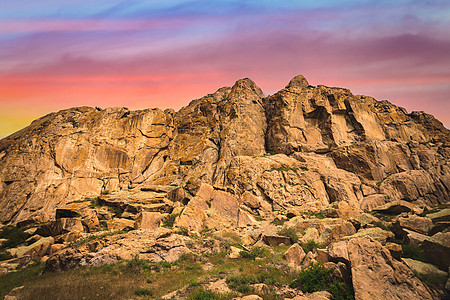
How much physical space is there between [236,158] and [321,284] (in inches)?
1116

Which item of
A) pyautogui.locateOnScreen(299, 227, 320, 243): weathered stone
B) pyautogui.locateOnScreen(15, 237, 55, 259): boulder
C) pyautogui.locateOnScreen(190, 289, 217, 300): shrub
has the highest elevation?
pyautogui.locateOnScreen(299, 227, 320, 243): weathered stone

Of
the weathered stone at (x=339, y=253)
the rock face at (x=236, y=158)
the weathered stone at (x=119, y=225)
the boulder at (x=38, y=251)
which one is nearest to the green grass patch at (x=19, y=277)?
the boulder at (x=38, y=251)

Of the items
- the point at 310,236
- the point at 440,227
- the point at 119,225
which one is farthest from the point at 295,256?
the point at 119,225

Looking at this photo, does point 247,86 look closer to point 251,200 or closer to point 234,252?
point 251,200

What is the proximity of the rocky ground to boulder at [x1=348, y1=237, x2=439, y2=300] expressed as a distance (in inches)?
1.4

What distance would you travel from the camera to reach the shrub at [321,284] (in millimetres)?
8066

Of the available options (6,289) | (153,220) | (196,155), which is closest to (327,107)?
(196,155)

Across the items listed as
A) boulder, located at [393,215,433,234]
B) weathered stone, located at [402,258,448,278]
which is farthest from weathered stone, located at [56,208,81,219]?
boulder, located at [393,215,433,234]

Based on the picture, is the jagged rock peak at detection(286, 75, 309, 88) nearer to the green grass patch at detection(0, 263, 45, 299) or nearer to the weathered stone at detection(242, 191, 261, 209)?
the weathered stone at detection(242, 191, 261, 209)

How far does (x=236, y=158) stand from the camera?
36844mm

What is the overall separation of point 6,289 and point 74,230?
10422 mm

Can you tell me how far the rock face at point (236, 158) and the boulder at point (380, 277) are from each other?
16139mm

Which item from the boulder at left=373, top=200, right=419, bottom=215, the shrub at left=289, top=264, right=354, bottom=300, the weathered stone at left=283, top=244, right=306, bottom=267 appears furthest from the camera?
the boulder at left=373, top=200, right=419, bottom=215

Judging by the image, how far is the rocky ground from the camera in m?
9.98
